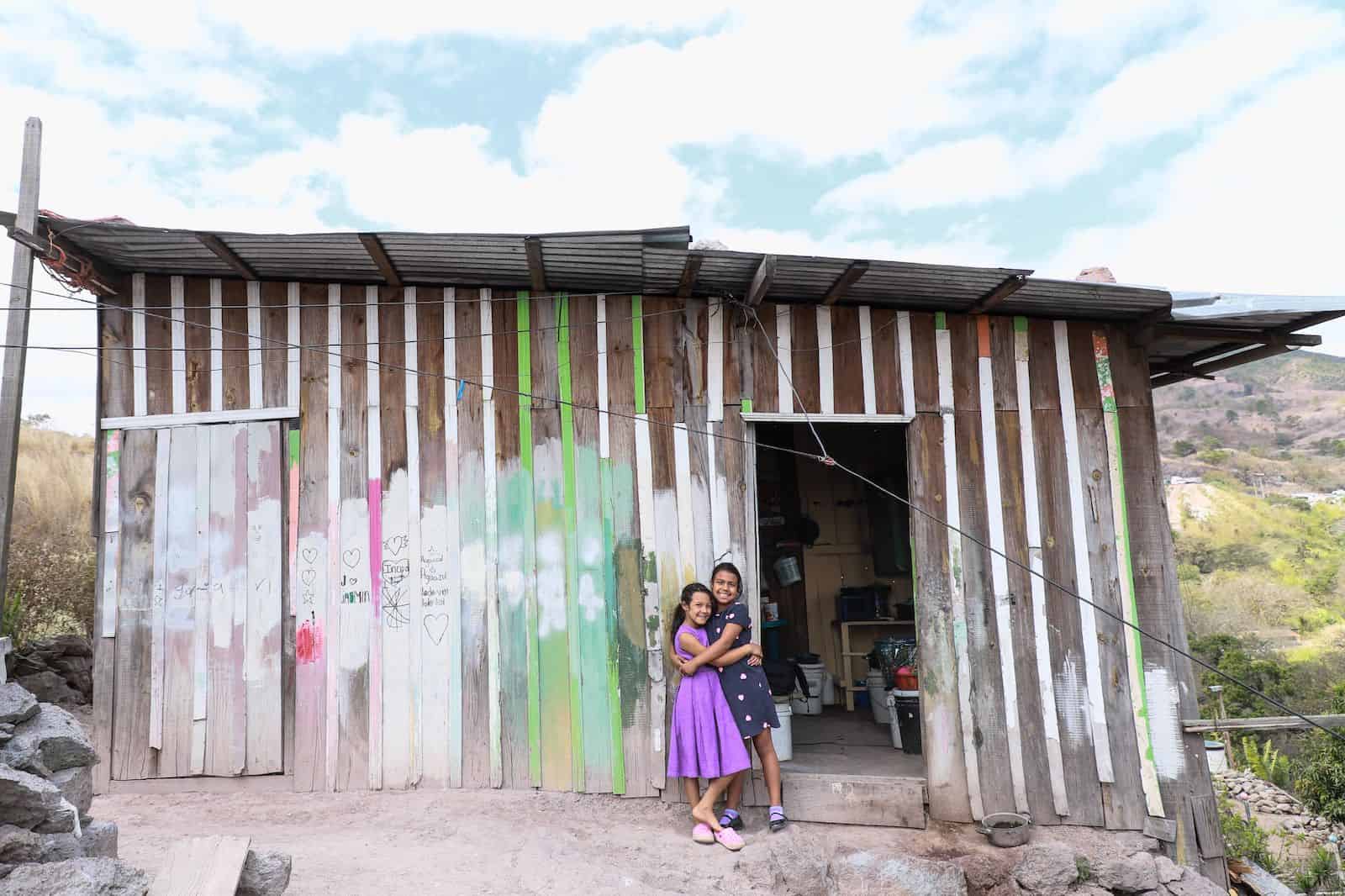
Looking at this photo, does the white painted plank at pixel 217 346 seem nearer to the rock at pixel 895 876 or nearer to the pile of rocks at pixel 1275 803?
the rock at pixel 895 876

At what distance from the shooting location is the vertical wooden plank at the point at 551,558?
16.8 ft

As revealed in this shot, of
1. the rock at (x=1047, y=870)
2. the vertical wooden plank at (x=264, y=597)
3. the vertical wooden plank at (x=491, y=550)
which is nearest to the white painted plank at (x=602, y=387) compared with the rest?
the vertical wooden plank at (x=491, y=550)

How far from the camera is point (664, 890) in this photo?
13.9 ft

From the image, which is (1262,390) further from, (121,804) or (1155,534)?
(121,804)

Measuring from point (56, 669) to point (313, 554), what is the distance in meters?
5.43

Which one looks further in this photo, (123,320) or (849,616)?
(849,616)

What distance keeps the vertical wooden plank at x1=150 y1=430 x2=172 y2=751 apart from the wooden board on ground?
1.99m

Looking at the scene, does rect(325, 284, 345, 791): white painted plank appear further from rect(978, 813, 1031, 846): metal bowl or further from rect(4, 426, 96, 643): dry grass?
rect(4, 426, 96, 643): dry grass

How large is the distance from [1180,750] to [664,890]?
327 cm

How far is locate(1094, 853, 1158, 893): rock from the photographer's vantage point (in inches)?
193

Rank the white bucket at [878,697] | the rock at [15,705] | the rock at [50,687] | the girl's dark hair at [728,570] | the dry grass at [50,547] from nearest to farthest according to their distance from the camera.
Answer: the rock at [15,705] → the girl's dark hair at [728,570] → the white bucket at [878,697] → the rock at [50,687] → the dry grass at [50,547]

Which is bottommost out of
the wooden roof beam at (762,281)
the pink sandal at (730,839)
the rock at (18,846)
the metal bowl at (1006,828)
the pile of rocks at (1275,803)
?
the pile of rocks at (1275,803)

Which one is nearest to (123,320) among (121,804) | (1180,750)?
(121,804)

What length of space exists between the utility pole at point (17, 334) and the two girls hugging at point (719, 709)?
3.70m
